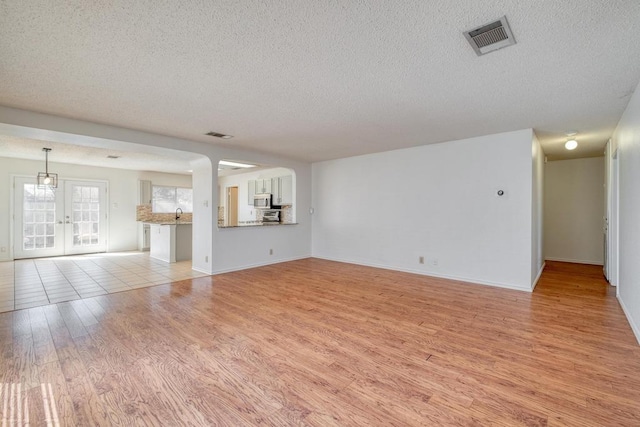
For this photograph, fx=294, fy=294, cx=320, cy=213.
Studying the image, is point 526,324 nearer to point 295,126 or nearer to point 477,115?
point 477,115

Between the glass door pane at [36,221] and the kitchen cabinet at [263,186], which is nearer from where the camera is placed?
the glass door pane at [36,221]

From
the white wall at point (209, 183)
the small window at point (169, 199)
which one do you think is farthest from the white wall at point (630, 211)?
the small window at point (169, 199)

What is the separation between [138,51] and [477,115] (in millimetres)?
3634

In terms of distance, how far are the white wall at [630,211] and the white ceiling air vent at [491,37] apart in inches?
70.4

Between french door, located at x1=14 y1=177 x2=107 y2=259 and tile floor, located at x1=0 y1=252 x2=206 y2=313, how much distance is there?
499 mm

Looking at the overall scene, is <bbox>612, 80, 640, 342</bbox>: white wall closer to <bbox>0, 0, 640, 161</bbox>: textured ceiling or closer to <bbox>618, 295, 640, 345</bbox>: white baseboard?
<bbox>618, 295, 640, 345</bbox>: white baseboard

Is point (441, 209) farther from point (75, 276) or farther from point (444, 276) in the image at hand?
point (75, 276)

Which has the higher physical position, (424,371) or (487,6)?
(487,6)

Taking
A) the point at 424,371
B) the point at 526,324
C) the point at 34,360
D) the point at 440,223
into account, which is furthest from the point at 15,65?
the point at 440,223

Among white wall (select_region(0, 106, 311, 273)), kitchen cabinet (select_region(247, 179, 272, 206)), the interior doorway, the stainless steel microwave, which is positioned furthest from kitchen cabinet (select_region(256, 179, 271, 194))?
the interior doorway

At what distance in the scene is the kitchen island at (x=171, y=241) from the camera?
22.2 ft

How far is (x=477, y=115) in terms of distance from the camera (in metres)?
3.67

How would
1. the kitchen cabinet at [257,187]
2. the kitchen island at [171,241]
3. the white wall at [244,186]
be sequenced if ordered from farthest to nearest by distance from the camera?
the white wall at [244,186] < the kitchen cabinet at [257,187] < the kitchen island at [171,241]

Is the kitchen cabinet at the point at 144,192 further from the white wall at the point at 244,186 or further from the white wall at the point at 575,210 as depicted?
the white wall at the point at 575,210
